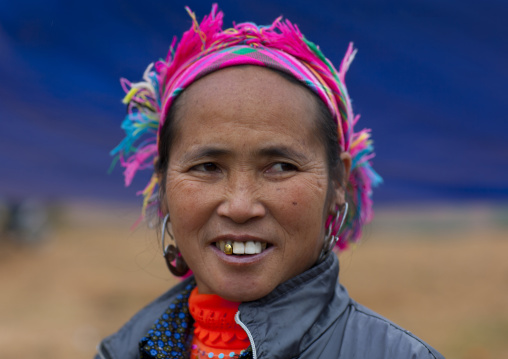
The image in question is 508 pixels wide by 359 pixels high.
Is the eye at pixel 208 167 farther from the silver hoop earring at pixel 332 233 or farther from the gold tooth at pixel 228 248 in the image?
the silver hoop earring at pixel 332 233

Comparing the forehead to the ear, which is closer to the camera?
the forehead

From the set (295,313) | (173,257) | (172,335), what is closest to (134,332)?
(172,335)

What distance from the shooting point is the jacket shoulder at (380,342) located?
1724mm

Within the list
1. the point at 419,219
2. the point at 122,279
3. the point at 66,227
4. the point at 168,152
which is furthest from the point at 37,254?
the point at 419,219

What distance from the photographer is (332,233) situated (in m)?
2.15

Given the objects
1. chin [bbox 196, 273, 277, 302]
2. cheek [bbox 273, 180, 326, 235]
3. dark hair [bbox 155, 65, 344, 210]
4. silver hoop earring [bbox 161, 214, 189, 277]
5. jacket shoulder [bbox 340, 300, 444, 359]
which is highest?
dark hair [bbox 155, 65, 344, 210]

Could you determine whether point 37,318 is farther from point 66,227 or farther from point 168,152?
point 66,227

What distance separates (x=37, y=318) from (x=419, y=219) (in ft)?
52.5

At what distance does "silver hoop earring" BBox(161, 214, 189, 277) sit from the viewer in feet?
7.31

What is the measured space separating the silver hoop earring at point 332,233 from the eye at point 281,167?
34cm

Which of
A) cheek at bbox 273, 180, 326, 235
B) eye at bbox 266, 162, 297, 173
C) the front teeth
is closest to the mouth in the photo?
the front teeth

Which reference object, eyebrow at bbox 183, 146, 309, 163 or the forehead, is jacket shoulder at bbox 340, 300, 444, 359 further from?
the forehead

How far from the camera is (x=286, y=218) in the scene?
1.85m

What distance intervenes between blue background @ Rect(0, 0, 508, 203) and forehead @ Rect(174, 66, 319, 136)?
932 millimetres
